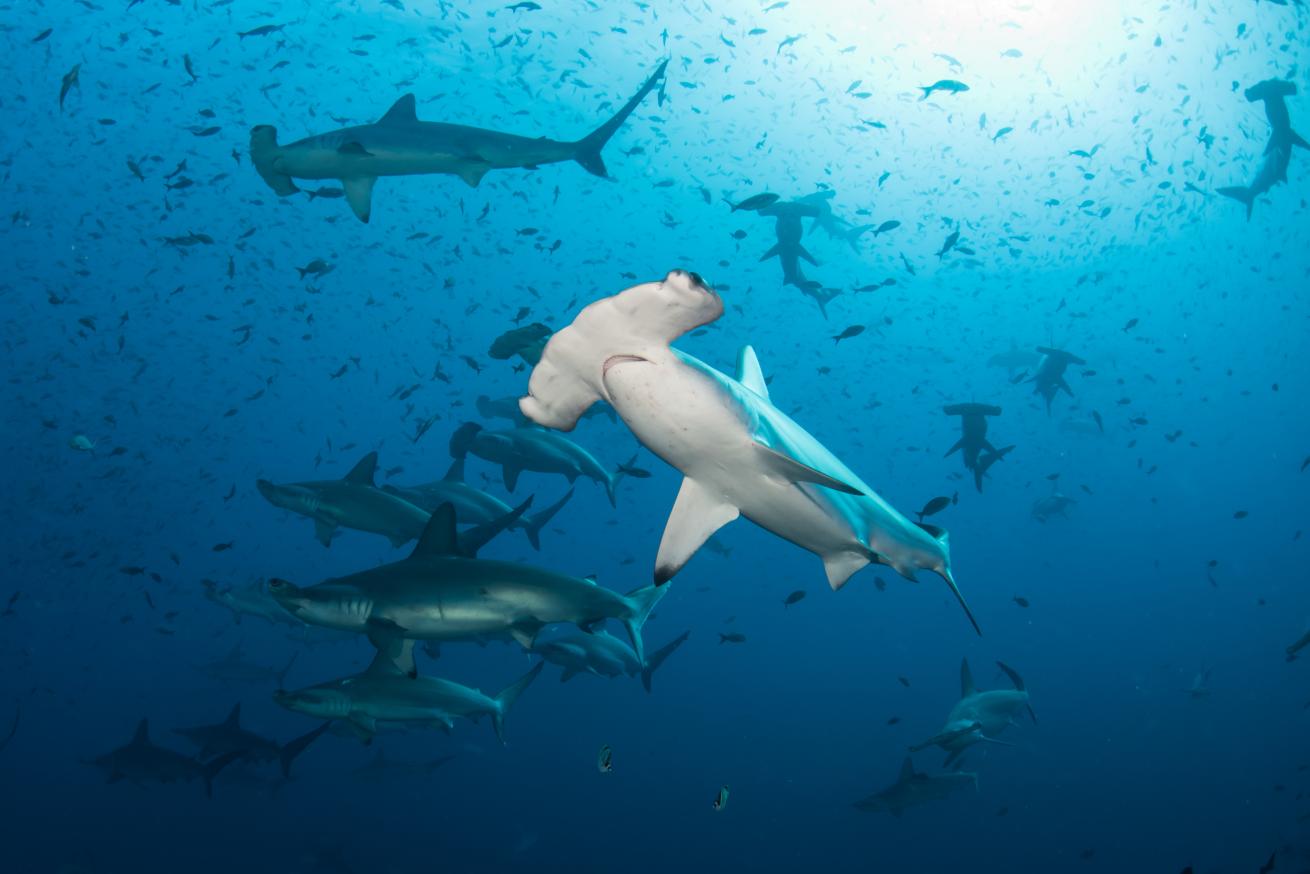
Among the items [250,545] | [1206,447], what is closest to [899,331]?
[1206,447]

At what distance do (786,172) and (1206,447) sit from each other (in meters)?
69.3

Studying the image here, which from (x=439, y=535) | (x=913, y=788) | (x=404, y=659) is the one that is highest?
(x=439, y=535)

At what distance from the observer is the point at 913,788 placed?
9.16 m

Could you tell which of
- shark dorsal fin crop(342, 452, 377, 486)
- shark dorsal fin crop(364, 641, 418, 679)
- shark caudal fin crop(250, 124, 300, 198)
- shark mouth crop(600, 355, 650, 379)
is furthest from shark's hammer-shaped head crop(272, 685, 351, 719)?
shark caudal fin crop(250, 124, 300, 198)

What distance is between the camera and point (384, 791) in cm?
2061

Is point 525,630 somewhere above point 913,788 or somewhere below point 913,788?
above

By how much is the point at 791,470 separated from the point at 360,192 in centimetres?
616

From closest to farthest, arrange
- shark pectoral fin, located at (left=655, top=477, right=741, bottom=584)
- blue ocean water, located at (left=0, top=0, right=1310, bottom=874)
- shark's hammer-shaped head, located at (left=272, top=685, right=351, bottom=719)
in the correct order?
1. shark pectoral fin, located at (left=655, top=477, right=741, bottom=584)
2. shark's hammer-shaped head, located at (left=272, top=685, right=351, bottom=719)
3. blue ocean water, located at (left=0, top=0, right=1310, bottom=874)

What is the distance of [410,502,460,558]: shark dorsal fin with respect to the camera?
4.37 metres

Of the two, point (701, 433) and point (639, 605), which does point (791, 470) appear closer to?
point (701, 433)

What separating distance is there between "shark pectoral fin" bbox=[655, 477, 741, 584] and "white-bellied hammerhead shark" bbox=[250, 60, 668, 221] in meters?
4.22

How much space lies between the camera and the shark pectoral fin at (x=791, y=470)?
240cm

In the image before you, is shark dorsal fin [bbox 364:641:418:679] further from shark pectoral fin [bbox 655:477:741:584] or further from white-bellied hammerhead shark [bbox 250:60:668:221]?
white-bellied hammerhead shark [bbox 250:60:668:221]

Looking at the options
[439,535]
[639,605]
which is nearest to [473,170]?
[439,535]
